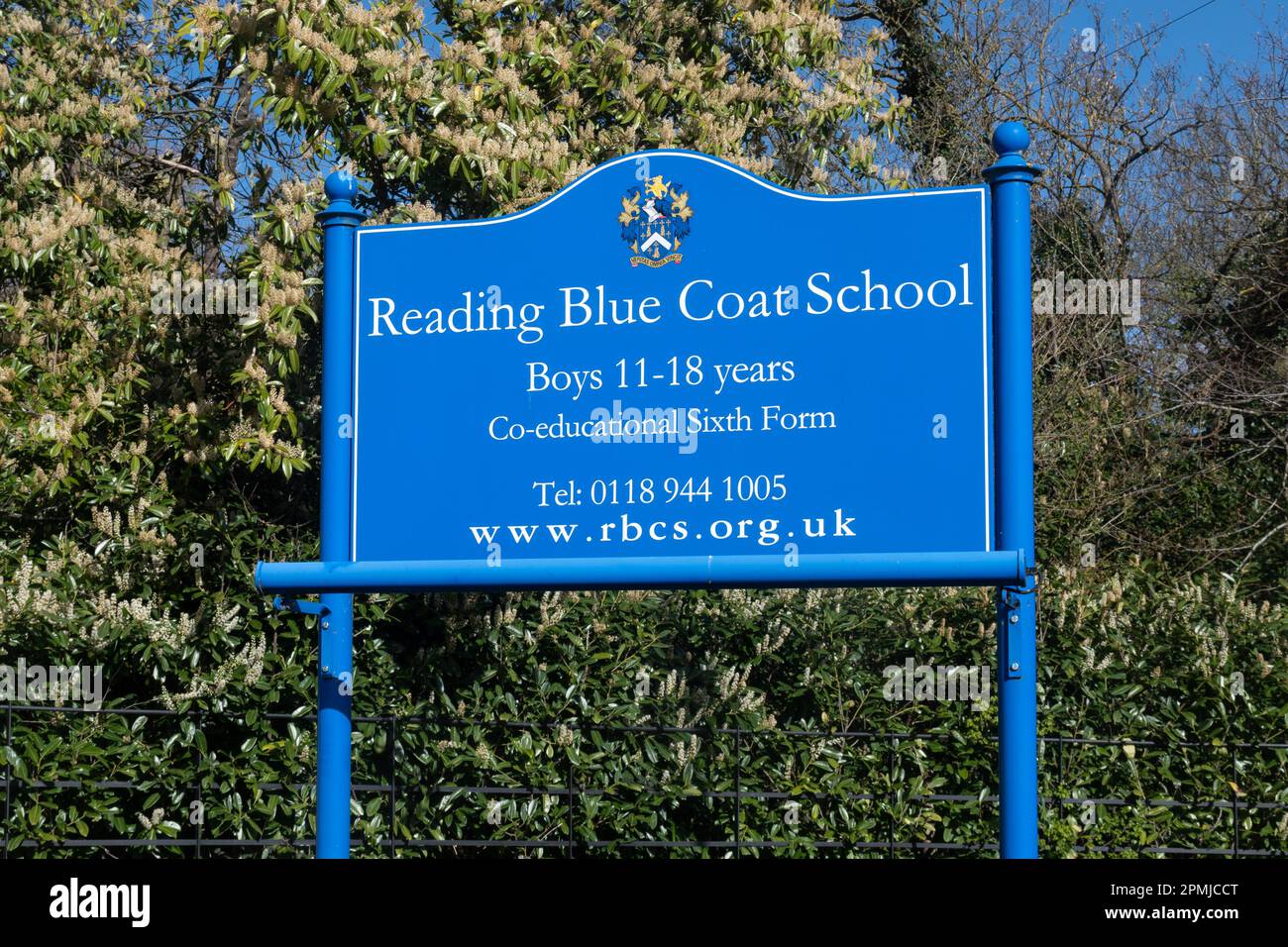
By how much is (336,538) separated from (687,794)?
2159 mm

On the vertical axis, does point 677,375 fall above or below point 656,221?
below

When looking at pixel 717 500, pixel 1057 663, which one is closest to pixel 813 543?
pixel 717 500

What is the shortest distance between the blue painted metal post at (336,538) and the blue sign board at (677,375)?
54mm

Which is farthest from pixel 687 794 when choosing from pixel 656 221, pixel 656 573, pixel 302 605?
pixel 656 221

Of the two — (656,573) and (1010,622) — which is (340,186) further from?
(1010,622)

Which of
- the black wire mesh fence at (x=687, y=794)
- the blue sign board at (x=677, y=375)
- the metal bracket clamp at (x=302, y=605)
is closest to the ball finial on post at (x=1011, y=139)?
the blue sign board at (x=677, y=375)

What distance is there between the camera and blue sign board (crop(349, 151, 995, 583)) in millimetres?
4227

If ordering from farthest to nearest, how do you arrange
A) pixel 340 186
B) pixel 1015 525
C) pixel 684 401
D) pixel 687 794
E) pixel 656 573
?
pixel 687 794, pixel 340 186, pixel 684 401, pixel 656 573, pixel 1015 525

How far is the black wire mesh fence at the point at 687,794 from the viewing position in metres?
5.74

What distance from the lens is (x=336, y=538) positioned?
15.0 ft

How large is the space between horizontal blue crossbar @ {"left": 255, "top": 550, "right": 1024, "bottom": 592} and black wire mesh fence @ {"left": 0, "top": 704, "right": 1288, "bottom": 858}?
4.87ft

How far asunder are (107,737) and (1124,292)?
881 cm

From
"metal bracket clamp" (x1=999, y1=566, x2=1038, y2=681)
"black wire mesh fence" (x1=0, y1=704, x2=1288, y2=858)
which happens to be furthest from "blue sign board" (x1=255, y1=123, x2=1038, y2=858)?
"black wire mesh fence" (x1=0, y1=704, x2=1288, y2=858)

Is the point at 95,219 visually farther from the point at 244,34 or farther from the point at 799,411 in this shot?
the point at 799,411
